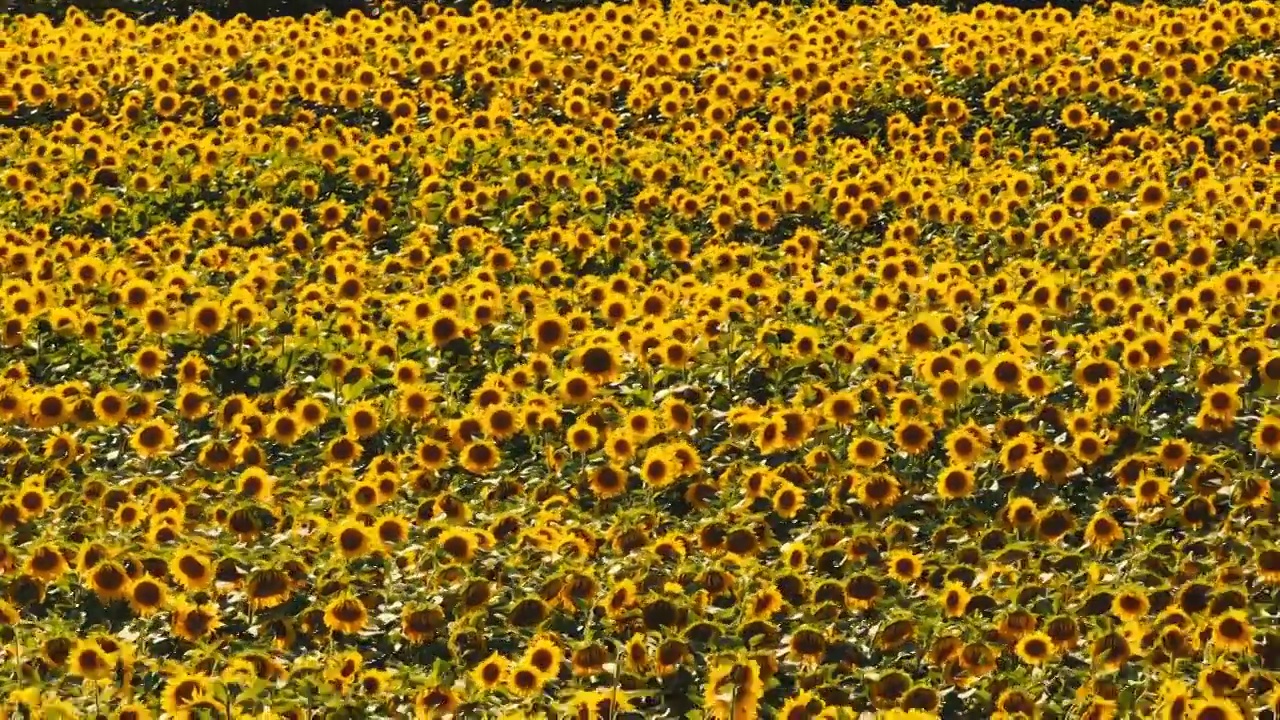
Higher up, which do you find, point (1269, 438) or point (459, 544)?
point (1269, 438)

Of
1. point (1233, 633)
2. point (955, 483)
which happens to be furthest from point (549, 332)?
point (1233, 633)

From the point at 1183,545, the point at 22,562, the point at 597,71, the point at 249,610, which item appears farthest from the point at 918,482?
the point at 597,71

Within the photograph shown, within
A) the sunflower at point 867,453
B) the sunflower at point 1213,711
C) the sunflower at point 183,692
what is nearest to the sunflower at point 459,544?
the sunflower at point 183,692

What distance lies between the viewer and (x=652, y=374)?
359 inches

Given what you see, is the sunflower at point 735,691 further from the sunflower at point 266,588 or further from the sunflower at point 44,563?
the sunflower at point 44,563

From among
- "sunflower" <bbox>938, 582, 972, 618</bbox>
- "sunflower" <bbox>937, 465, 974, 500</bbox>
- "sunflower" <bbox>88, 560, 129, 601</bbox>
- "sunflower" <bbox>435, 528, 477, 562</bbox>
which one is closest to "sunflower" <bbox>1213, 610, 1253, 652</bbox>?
"sunflower" <bbox>938, 582, 972, 618</bbox>

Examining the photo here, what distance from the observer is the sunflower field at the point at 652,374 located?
6676 millimetres

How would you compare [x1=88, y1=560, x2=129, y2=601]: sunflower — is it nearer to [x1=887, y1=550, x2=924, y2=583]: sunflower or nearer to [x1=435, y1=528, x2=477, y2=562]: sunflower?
[x1=435, y1=528, x2=477, y2=562]: sunflower

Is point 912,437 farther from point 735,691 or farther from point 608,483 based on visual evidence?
point 735,691

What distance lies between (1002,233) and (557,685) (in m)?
5.20

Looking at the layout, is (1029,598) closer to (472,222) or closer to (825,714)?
(825,714)

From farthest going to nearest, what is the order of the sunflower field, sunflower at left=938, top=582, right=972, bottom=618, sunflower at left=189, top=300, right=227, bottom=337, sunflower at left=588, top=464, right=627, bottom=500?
sunflower at left=189, top=300, right=227, bottom=337, sunflower at left=588, top=464, right=627, bottom=500, sunflower at left=938, top=582, right=972, bottom=618, the sunflower field

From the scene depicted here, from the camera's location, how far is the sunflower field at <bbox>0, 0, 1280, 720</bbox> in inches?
263

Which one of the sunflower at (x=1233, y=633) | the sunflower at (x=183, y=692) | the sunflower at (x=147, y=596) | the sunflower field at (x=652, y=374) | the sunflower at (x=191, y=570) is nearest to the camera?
the sunflower at (x=183, y=692)
